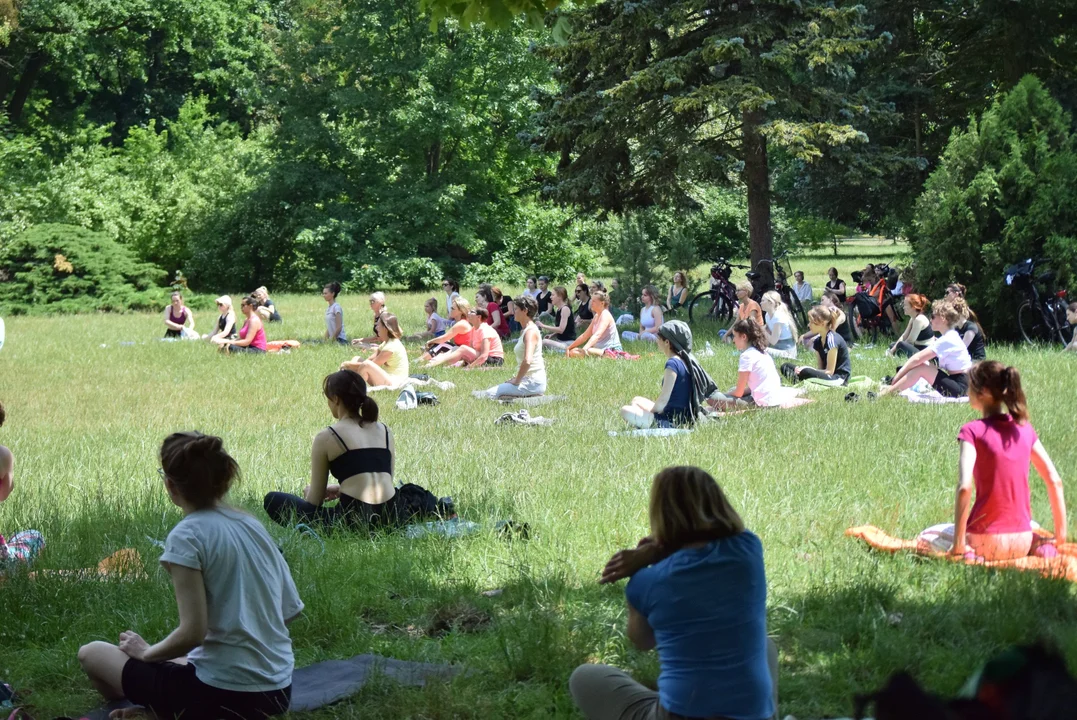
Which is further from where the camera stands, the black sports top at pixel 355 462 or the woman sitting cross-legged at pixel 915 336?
the woman sitting cross-legged at pixel 915 336

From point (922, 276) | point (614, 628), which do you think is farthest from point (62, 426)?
point (922, 276)

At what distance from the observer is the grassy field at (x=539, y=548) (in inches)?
201

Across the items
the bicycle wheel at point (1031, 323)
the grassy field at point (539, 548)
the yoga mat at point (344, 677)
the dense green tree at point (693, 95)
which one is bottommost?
the yoga mat at point (344, 677)

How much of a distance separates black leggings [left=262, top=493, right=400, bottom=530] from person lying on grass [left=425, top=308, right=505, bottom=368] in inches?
407

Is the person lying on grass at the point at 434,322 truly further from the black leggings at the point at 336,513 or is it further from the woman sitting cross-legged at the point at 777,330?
the black leggings at the point at 336,513

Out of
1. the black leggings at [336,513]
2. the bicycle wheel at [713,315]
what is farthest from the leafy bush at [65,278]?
the black leggings at [336,513]

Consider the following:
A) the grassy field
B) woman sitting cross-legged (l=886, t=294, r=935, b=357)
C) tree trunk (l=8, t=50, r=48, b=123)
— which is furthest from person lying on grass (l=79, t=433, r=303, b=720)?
tree trunk (l=8, t=50, r=48, b=123)

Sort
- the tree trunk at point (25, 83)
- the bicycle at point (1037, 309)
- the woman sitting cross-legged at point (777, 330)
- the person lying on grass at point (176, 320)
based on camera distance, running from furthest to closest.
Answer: the tree trunk at point (25, 83)
the person lying on grass at point (176, 320)
the bicycle at point (1037, 309)
the woman sitting cross-legged at point (777, 330)

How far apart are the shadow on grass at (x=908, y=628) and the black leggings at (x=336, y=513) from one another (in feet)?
8.99

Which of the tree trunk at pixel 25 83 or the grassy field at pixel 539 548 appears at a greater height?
the tree trunk at pixel 25 83

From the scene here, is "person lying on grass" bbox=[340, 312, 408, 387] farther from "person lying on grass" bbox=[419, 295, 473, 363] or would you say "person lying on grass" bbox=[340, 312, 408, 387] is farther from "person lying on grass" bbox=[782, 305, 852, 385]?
"person lying on grass" bbox=[782, 305, 852, 385]

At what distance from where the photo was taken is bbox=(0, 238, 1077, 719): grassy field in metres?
5.11

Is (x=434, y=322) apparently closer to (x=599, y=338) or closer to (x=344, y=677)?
(x=599, y=338)

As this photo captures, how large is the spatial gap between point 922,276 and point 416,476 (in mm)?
13074
